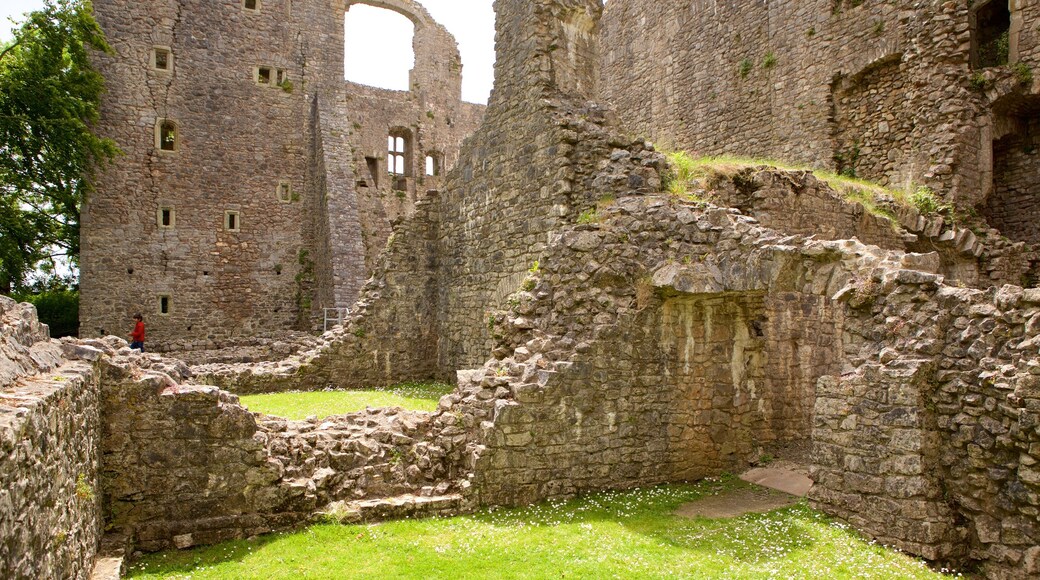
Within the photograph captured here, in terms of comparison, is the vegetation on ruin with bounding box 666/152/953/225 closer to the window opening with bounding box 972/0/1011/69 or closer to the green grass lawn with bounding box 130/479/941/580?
the window opening with bounding box 972/0/1011/69

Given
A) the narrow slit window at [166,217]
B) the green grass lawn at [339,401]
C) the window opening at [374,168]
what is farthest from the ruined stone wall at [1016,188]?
the narrow slit window at [166,217]

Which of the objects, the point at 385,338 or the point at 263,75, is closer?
the point at 385,338

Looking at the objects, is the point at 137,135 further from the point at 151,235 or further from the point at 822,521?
the point at 822,521

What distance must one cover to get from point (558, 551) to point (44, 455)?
4193 mm

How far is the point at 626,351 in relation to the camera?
27.7 ft

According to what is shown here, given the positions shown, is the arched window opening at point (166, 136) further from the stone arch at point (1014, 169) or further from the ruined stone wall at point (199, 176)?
the stone arch at point (1014, 169)

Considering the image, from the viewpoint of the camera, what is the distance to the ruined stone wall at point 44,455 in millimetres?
3313

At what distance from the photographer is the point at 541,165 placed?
11.7 metres

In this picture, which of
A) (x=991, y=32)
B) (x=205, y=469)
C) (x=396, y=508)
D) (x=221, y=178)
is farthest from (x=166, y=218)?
(x=991, y=32)

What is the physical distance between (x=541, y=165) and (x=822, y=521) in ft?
23.0

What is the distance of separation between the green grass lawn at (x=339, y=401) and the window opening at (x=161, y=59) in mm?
12374

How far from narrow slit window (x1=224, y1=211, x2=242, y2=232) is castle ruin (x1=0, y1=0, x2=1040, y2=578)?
787 centimetres

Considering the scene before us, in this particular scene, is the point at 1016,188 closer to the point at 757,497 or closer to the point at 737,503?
the point at 757,497

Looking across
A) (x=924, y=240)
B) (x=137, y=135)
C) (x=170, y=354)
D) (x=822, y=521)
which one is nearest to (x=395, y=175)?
(x=137, y=135)
